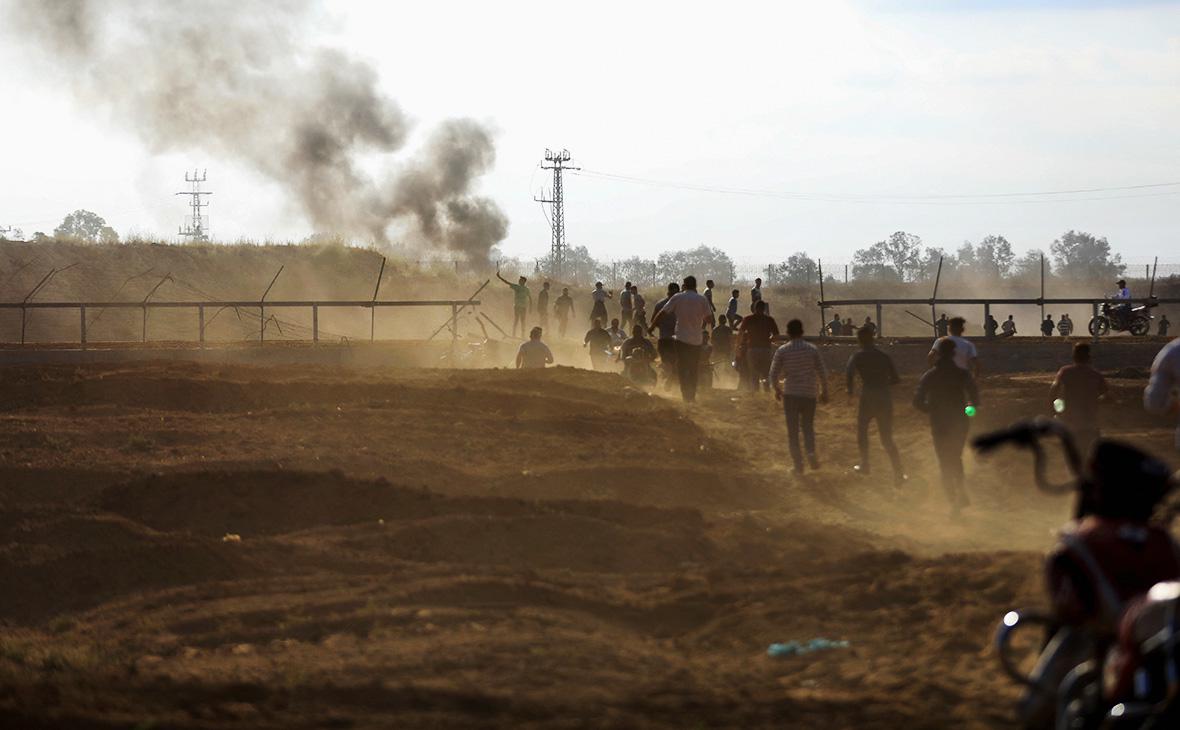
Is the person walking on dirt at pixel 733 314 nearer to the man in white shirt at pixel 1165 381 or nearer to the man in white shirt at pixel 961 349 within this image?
the man in white shirt at pixel 961 349

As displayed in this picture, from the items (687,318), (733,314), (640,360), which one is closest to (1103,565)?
(687,318)

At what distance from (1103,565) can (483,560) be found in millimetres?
8157

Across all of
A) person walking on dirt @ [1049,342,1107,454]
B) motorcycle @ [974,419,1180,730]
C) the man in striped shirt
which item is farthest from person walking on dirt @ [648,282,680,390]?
motorcycle @ [974,419,1180,730]

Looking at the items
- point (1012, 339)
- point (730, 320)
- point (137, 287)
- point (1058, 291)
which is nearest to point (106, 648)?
point (730, 320)

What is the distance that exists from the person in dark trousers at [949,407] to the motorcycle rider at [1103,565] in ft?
29.6

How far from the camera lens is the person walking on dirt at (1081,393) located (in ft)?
46.1

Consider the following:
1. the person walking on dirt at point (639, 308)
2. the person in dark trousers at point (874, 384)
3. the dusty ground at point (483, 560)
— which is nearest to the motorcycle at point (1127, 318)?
the person walking on dirt at point (639, 308)

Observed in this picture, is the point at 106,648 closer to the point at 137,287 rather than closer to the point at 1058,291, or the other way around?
the point at 137,287

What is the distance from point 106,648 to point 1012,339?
2630 centimetres

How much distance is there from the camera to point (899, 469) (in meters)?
16.8

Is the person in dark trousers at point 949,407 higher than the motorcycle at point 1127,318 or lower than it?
lower

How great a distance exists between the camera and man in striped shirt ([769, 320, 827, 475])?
16.9 m

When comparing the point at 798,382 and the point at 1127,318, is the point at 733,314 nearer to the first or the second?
the point at 1127,318

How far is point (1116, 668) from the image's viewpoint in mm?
5320
